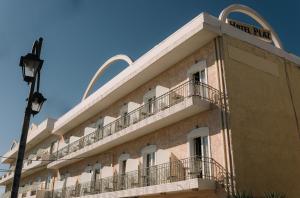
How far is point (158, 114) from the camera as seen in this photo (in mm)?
13172

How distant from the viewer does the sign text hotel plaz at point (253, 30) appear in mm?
13852

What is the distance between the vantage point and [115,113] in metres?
19.1

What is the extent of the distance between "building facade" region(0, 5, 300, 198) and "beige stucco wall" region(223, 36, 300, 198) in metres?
0.04

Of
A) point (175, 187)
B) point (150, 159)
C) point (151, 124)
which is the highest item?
point (151, 124)

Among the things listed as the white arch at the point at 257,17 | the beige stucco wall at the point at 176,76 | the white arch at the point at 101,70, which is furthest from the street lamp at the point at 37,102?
the white arch at the point at 101,70

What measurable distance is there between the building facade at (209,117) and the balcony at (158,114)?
0.04m

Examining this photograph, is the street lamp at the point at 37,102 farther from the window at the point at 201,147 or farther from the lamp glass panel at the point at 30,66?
the window at the point at 201,147

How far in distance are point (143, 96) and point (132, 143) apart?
2.51 m

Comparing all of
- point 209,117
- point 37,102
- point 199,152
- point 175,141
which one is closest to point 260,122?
point 209,117

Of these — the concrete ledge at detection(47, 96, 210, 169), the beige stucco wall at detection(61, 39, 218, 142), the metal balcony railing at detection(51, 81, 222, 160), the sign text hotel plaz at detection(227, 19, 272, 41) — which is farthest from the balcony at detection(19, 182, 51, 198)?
the sign text hotel plaz at detection(227, 19, 272, 41)

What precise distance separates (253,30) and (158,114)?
5.98 metres

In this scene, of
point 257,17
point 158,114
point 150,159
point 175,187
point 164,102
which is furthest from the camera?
point 257,17

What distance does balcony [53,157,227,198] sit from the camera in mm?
10602

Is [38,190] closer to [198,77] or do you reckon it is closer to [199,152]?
[199,152]
